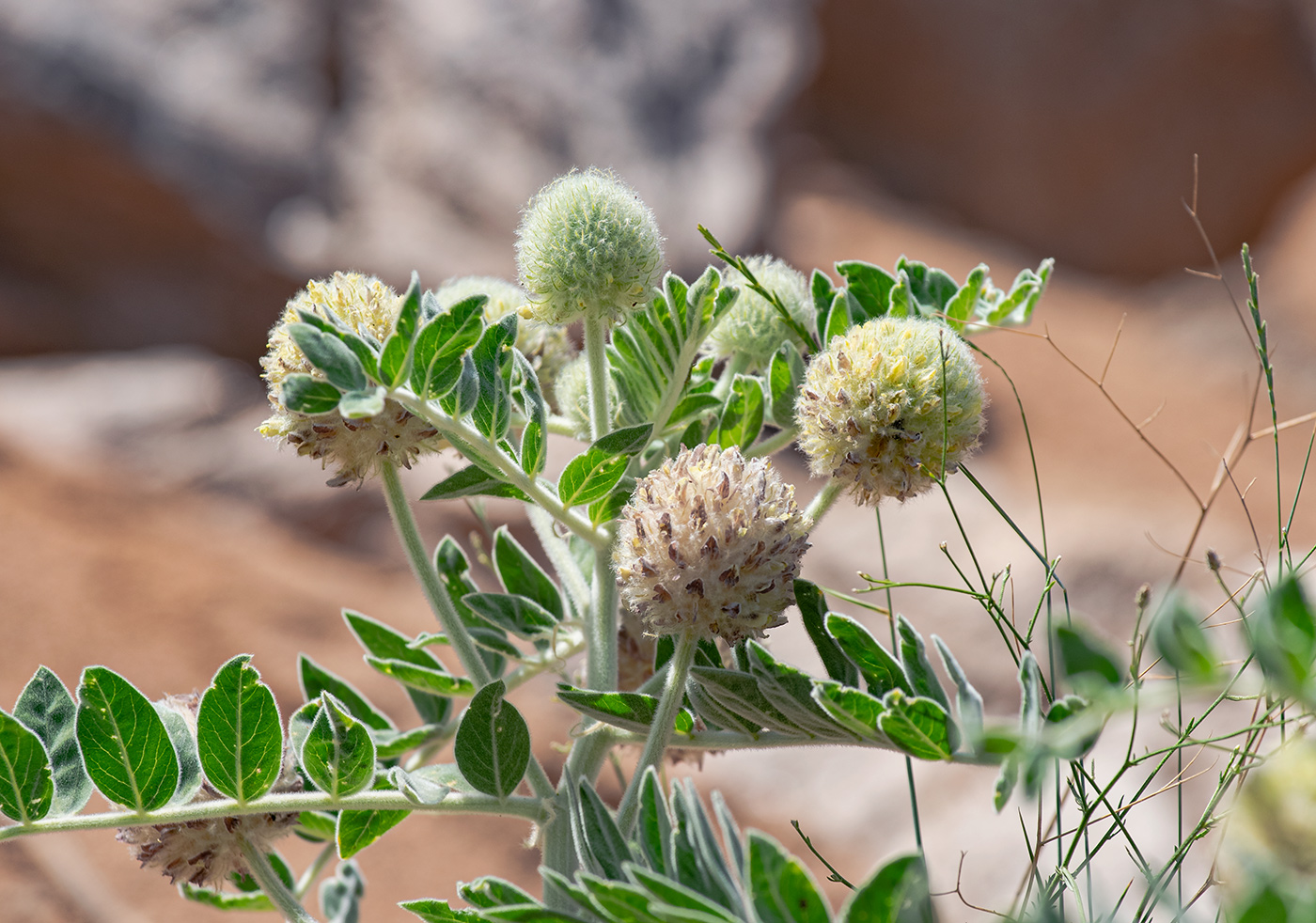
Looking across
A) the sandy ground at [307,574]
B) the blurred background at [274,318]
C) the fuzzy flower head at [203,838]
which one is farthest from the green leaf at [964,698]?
the sandy ground at [307,574]

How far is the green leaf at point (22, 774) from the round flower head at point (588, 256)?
1.37 feet

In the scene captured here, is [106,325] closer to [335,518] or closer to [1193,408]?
[335,518]

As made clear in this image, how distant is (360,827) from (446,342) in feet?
1.12

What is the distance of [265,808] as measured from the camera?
0.66m

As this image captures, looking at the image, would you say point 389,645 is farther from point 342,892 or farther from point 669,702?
point 669,702

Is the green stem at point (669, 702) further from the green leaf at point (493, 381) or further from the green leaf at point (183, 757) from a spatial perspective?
the green leaf at point (183, 757)

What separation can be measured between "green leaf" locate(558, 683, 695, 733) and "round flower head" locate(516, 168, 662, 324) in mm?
247

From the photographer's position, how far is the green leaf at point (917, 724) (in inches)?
20.9

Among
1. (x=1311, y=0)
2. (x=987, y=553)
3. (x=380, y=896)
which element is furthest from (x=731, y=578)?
(x=1311, y=0)

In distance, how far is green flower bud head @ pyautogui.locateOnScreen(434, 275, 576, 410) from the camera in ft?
2.70

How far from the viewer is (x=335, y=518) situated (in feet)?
13.4

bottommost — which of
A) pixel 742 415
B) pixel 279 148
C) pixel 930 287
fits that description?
pixel 742 415

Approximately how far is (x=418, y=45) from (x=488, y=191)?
2.45ft

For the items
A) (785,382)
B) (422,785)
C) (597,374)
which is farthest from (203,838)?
(785,382)
